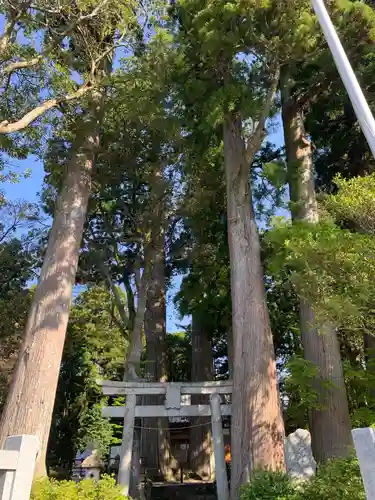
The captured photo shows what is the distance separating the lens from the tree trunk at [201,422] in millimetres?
12859

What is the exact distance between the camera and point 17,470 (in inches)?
121

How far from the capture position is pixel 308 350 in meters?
8.02

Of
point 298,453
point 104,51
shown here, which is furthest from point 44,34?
point 298,453

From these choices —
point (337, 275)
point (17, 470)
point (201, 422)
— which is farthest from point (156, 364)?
point (17, 470)

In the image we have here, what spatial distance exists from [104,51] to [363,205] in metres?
5.62

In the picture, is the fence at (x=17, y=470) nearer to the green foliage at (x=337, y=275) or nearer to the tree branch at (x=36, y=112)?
the green foliage at (x=337, y=275)

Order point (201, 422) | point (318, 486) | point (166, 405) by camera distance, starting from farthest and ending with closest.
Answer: point (201, 422) < point (166, 405) < point (318, 486)

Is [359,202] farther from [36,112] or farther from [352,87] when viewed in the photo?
[36,112]

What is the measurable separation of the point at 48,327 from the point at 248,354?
305 centimetres

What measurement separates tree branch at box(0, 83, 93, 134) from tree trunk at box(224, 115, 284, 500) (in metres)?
3.08

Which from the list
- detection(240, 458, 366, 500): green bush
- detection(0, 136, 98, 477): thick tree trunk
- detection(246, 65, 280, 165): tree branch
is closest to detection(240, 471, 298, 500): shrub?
detection(240, 458, 366, 500): green bush

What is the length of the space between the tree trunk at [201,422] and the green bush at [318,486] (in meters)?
6.99

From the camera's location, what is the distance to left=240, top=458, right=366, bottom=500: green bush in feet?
14.0

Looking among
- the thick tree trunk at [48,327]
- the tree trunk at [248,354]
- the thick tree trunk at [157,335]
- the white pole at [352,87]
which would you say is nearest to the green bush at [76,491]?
the thick tree trunk at [48,327]
